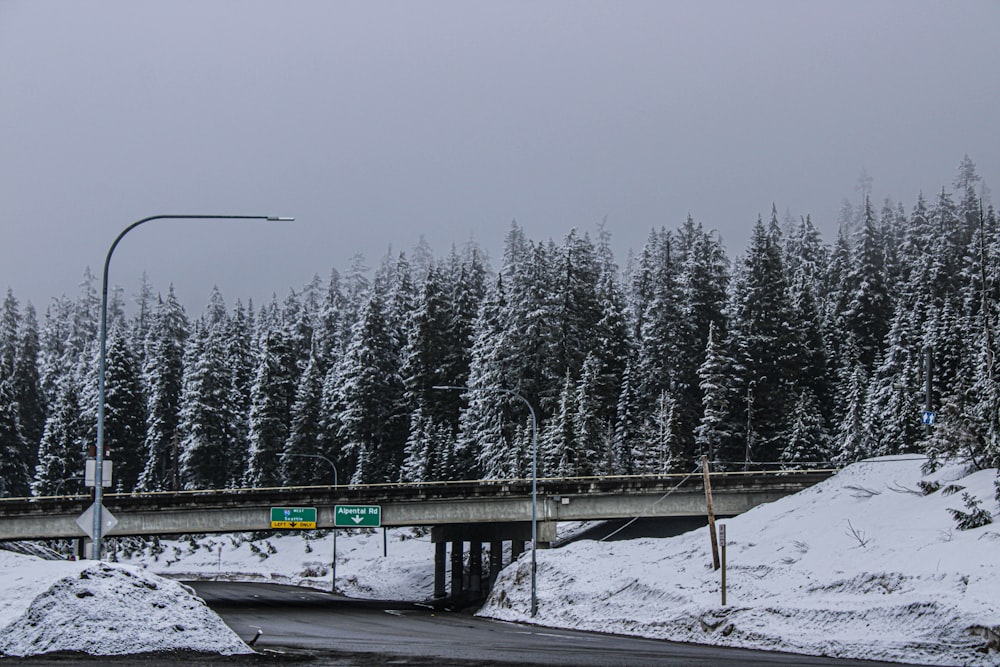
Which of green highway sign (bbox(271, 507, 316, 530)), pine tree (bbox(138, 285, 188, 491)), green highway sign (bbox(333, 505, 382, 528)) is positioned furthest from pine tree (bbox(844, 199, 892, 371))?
pine tree (bbox(138, 285, 188, 491))

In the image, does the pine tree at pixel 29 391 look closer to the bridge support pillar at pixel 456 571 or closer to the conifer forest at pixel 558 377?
the conifer forest at pixel 558 377

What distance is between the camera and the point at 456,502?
191 feet

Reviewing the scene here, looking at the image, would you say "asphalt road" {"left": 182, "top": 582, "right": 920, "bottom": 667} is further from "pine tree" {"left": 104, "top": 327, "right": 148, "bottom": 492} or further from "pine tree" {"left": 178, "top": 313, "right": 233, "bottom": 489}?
"pine tree" {"left": 104, "top": 327, "right": 148, "bottom": 492}

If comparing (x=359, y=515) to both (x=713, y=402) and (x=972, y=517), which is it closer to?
(x=713, y=402)

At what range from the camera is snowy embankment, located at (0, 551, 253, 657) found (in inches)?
668

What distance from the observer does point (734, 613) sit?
31719 millimetres

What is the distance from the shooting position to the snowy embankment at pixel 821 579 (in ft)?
82.8

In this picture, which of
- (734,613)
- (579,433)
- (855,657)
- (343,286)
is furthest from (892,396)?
(343,286)

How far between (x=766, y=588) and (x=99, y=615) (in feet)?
78.9

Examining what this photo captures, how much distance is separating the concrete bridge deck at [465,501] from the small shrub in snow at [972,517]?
22792mm

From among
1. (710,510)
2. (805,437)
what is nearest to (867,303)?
(805,437)

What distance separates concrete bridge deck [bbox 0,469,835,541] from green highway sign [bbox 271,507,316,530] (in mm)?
401

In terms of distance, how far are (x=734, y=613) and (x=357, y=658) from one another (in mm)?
15736

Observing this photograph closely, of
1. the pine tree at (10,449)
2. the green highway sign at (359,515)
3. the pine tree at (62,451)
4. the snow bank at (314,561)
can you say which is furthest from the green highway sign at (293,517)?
the pine tree at (10,449)
